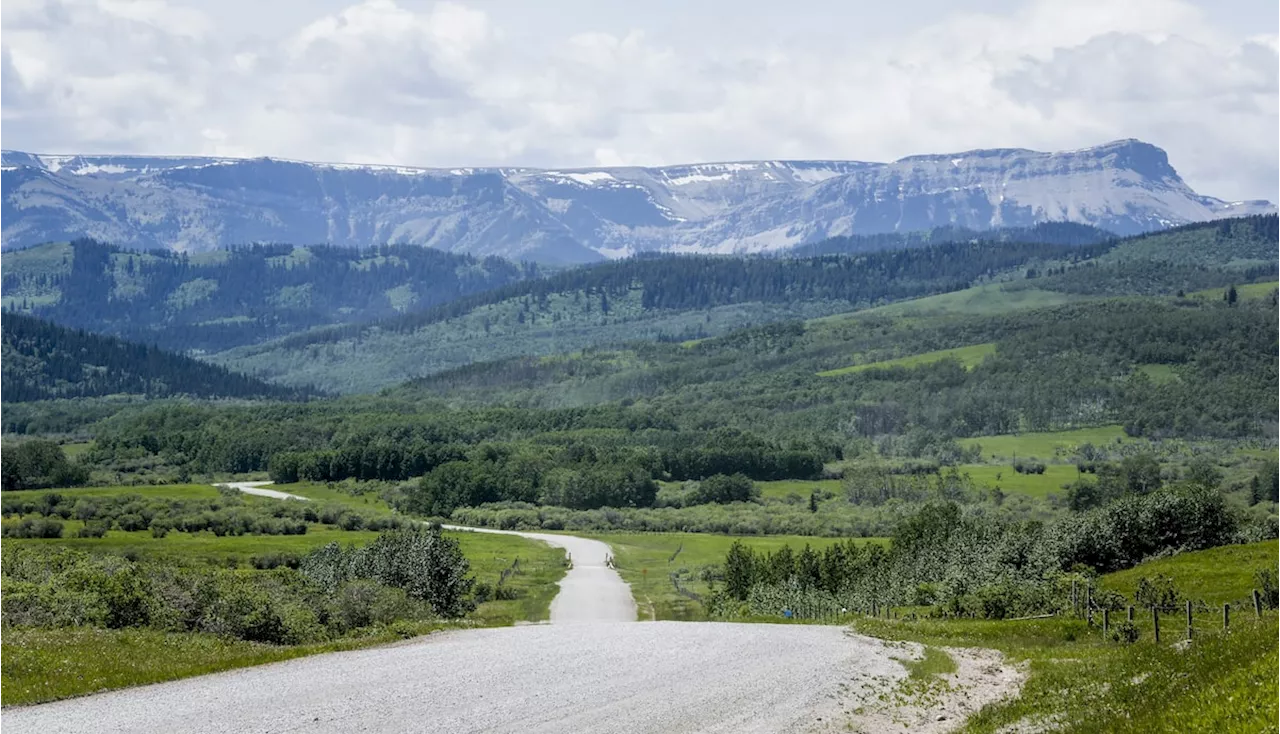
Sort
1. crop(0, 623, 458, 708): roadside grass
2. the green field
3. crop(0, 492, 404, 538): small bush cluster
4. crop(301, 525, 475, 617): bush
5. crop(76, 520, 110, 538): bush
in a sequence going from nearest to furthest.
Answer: the green field, crop(0, 623, 458, 708): roadside grass, crop(301, 525, 475, 617): bush, crop(76, 520, 110, 538): bush, crop(0, 492, 404, 538): small bush cluster

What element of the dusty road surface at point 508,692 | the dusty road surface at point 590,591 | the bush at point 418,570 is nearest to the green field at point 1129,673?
the dusty road surface at point 508,692

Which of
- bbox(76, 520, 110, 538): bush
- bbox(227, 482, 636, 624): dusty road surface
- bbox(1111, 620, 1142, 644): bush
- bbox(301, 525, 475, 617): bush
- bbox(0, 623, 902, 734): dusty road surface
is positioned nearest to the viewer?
bbox(0, 623, 902, 734): dusty road surface

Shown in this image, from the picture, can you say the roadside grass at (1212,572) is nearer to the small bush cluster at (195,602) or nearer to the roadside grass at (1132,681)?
the roadside grass at (1132,681)

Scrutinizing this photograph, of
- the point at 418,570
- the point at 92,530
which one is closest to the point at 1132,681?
the point at 418,570

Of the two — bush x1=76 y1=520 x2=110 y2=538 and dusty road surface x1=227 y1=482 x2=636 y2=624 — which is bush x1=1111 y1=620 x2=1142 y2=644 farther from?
bush x1=76 y1=520 x2=110 y2=538

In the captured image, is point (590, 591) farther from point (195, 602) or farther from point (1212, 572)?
point (195, 602)

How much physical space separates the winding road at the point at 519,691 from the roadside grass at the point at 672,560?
49.8m

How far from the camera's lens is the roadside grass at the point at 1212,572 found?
7438cm

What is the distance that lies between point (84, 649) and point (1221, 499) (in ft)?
307

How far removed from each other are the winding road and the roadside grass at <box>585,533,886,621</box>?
164 feet

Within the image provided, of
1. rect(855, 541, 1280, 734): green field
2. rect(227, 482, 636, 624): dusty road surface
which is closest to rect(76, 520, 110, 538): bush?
rect(227, 482, 636, 624): dusty road surface

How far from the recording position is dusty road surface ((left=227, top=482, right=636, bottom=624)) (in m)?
96.9

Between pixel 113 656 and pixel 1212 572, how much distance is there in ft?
229

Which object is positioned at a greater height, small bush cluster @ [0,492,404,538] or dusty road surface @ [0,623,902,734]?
dusty road surface @ [0,623,902,734]
